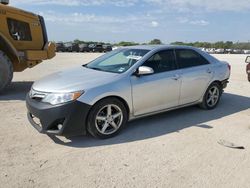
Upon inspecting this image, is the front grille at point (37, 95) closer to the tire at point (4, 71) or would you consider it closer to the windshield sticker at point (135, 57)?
the windshield sticker at point (135, 57)

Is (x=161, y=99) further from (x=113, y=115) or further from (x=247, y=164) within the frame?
(x=247, y=164)

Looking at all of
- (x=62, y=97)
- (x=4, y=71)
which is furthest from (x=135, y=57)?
(x=4, y=71)

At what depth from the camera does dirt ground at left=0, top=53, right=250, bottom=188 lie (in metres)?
3.58

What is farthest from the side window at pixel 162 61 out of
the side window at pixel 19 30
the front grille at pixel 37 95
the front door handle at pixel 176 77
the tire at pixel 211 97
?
the side window at pixel 19 30

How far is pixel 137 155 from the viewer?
4.25 m

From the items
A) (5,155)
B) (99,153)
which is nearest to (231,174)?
(99,153)

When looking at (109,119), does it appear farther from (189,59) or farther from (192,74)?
(189,59)

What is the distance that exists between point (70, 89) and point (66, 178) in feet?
4.70

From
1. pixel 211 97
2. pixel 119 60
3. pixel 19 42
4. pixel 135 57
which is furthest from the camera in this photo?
pixel 19 42

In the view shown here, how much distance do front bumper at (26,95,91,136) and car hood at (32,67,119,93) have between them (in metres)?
0.27

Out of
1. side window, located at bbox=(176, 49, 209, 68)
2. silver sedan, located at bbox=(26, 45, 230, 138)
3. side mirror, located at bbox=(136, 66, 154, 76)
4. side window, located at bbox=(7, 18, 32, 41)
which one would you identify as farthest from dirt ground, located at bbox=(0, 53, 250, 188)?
side window, located at bbox=(7, 18, 32, 41)

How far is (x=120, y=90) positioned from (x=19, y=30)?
548 centimetres

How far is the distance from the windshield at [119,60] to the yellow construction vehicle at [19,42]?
3.30 m

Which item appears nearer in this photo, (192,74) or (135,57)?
(135,57)
